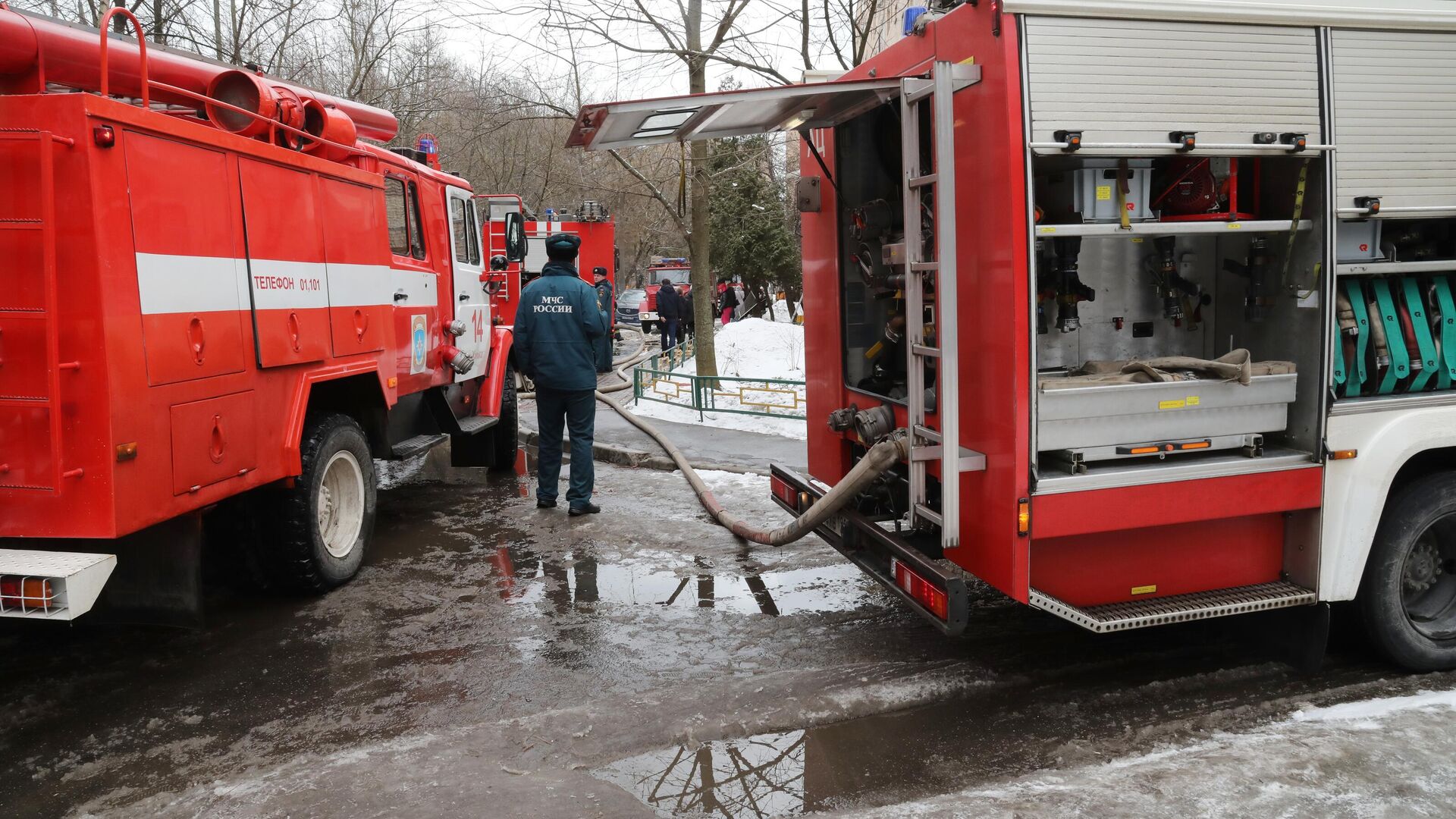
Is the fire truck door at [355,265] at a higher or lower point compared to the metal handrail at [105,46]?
lower

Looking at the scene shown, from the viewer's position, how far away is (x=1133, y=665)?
4938mm

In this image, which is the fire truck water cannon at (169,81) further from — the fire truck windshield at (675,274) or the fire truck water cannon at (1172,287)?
the fire truck windshield at (675,274)

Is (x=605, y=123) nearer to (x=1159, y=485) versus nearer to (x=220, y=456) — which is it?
(x=220, y=456)

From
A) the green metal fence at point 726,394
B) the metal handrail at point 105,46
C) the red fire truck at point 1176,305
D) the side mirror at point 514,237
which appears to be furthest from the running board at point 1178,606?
the green metal fence at point 726,394

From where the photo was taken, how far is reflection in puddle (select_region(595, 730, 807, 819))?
3.73 metres

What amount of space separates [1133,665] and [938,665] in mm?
958

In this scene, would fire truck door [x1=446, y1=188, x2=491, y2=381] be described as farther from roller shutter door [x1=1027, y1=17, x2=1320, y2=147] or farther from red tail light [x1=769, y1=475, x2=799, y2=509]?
roller shutter door [x1=1027, y1=17, x2=1320, y2=147]

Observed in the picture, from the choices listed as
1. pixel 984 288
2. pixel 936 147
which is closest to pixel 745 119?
pixel 936 147

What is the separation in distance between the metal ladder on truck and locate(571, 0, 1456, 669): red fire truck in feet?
0.04

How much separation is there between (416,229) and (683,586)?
3714mm

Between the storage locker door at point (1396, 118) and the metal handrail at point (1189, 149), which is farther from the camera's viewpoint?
the storage locker door at point (1396, 118)

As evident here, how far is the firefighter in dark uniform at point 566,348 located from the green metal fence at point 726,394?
370 cm

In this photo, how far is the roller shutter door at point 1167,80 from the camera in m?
3.89

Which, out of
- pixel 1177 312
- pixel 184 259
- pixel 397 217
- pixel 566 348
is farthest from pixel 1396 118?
pixel 397 217
